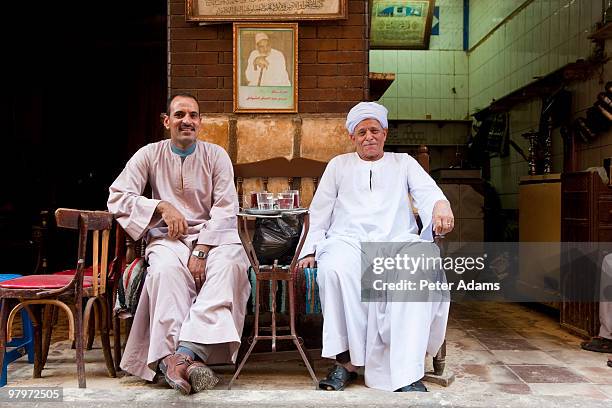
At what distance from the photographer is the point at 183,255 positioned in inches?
135

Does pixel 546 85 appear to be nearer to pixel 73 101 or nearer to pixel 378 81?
pixel 378 81

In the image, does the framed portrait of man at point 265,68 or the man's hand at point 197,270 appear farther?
the framed portrait of man at point 265,68

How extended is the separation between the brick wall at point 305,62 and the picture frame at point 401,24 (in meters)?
3.49

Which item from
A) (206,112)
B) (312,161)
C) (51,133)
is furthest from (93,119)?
(312,161)

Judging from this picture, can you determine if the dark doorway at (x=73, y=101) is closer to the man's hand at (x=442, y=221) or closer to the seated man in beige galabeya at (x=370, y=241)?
the seated man in beige galabeya at (x=370, y=241)

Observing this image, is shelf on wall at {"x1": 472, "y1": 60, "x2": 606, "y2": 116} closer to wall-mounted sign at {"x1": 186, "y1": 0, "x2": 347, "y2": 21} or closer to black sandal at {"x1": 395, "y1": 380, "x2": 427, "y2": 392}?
wall-mounted sign at {"x1": 186, "y1": 0, "x2": 347, "y2": 21}

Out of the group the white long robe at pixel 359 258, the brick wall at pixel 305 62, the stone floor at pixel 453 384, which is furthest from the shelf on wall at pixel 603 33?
the stone floor at pixel 453 384

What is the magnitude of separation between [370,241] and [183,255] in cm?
106

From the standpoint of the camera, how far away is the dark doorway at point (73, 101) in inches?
292

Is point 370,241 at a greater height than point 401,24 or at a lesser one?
lesser

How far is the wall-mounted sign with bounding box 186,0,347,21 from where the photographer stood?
4629 millimetres

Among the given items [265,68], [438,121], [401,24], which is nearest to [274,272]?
[265,68]

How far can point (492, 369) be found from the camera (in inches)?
141

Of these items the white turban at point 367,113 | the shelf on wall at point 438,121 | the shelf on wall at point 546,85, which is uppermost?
the shelf on wall at point 546,85
